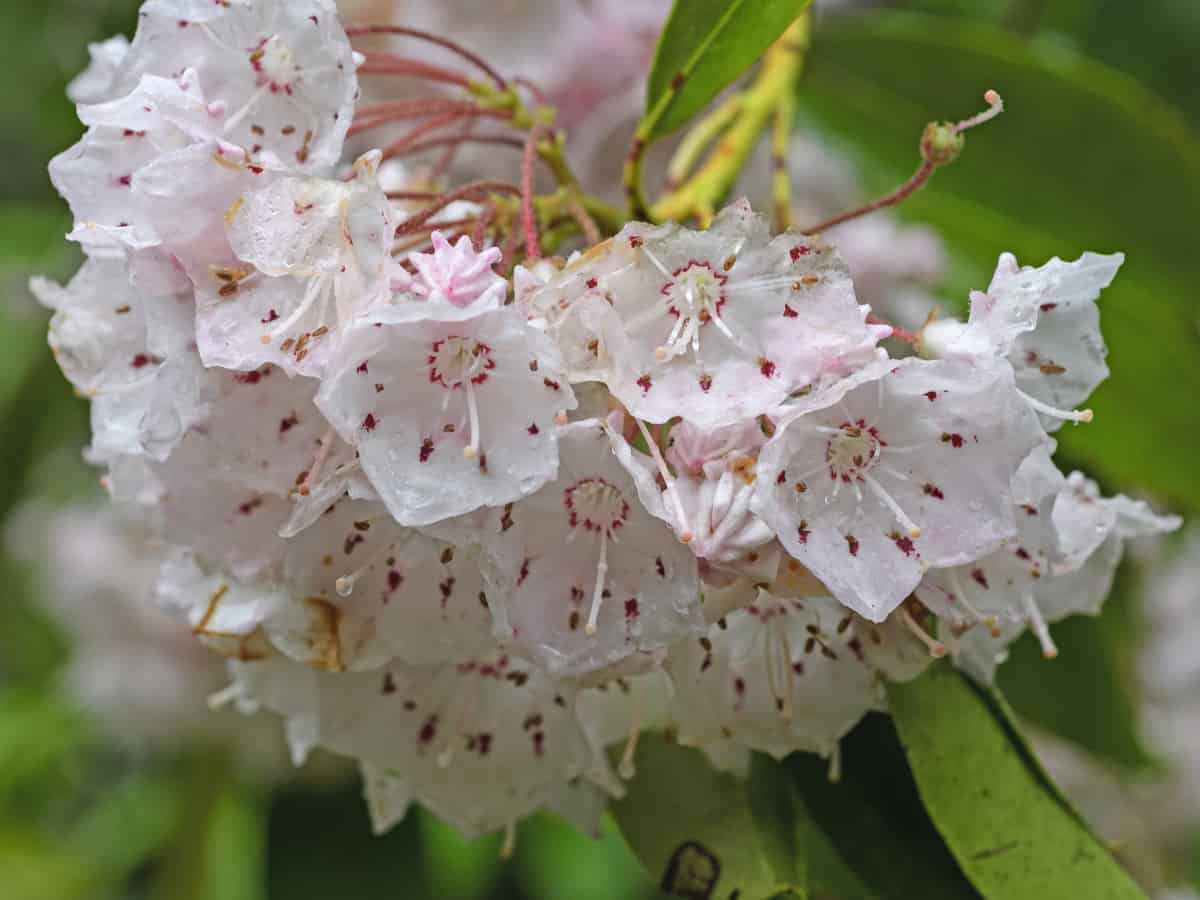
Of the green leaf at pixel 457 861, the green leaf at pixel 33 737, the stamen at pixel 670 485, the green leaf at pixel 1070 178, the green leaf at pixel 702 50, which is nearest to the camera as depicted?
the stamen at pixel 670 485

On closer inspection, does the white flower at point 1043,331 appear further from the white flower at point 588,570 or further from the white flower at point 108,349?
the white flower at point 108,349

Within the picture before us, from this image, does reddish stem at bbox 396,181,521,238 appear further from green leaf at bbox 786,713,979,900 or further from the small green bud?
green leaf at bbox 786,713,979,900

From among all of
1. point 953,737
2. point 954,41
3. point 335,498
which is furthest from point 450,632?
point 954,41

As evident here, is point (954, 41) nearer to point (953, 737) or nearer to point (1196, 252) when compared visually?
point (1196, 252)

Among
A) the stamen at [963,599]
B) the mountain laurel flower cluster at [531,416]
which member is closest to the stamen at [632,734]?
the mountain laurel flower cluster at [531,416]

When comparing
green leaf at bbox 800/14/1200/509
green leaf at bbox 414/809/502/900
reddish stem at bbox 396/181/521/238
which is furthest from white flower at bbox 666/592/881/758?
green leaf at bbox 414/809/502/900

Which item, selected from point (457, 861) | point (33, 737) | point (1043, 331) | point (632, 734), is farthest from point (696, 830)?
point (33, 737)
